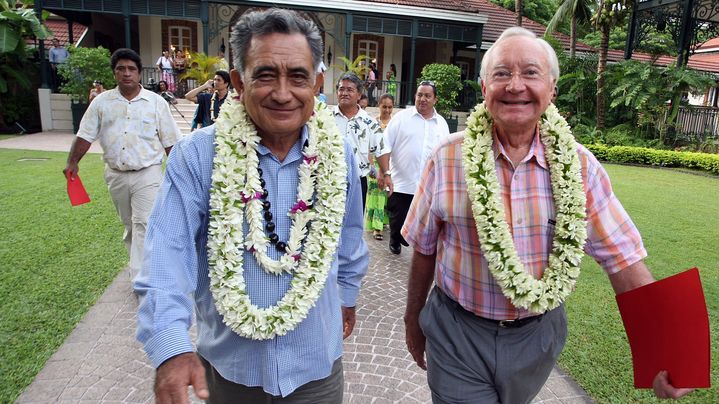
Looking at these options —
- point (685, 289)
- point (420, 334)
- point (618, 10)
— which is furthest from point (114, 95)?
point (618, 10)

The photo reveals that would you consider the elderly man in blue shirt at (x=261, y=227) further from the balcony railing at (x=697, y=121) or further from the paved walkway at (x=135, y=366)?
the balcony railing at (x=697, y=121)

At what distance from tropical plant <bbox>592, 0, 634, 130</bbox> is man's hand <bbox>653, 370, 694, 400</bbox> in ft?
64.9

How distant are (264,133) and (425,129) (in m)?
4.51

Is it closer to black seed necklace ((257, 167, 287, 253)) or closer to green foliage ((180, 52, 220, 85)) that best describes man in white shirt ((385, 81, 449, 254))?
black seed necklace ((257, 167, 287, 253))

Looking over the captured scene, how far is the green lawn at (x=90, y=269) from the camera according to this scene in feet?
13.1

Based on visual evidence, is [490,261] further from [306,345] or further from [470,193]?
[306,345]

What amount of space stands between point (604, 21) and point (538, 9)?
1204 centimetres

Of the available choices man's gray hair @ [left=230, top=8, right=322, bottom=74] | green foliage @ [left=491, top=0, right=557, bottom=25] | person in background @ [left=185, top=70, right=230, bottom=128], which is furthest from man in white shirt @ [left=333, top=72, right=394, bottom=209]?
green foliage @ [left=491, top=0, right=557, bottom=25]

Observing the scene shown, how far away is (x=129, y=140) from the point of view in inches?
199

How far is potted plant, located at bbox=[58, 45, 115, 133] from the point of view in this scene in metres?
17.3

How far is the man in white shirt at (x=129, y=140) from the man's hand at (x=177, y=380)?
146 inches

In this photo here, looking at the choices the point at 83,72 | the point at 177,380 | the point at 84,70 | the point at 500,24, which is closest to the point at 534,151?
the point at 177,380

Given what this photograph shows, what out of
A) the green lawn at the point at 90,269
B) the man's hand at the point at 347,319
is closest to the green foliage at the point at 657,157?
the green lawn at the point at 90,269

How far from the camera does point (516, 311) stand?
2.38 metres
